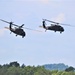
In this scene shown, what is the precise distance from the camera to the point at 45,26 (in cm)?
9956

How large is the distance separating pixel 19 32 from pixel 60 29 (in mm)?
7558

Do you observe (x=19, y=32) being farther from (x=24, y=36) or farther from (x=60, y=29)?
(x=60, y=29)

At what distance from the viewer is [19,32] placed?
318 ft

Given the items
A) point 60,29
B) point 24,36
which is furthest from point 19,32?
point 60,29

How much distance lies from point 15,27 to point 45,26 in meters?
5.71

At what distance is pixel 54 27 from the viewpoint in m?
97.2

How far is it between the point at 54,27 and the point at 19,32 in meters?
6.48

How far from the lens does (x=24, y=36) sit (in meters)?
97.0

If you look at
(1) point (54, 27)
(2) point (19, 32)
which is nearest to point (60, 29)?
(1) point (54, 27)

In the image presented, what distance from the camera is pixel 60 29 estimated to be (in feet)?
319

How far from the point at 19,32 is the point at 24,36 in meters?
1.18

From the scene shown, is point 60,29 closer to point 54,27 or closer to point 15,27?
point 54,27
